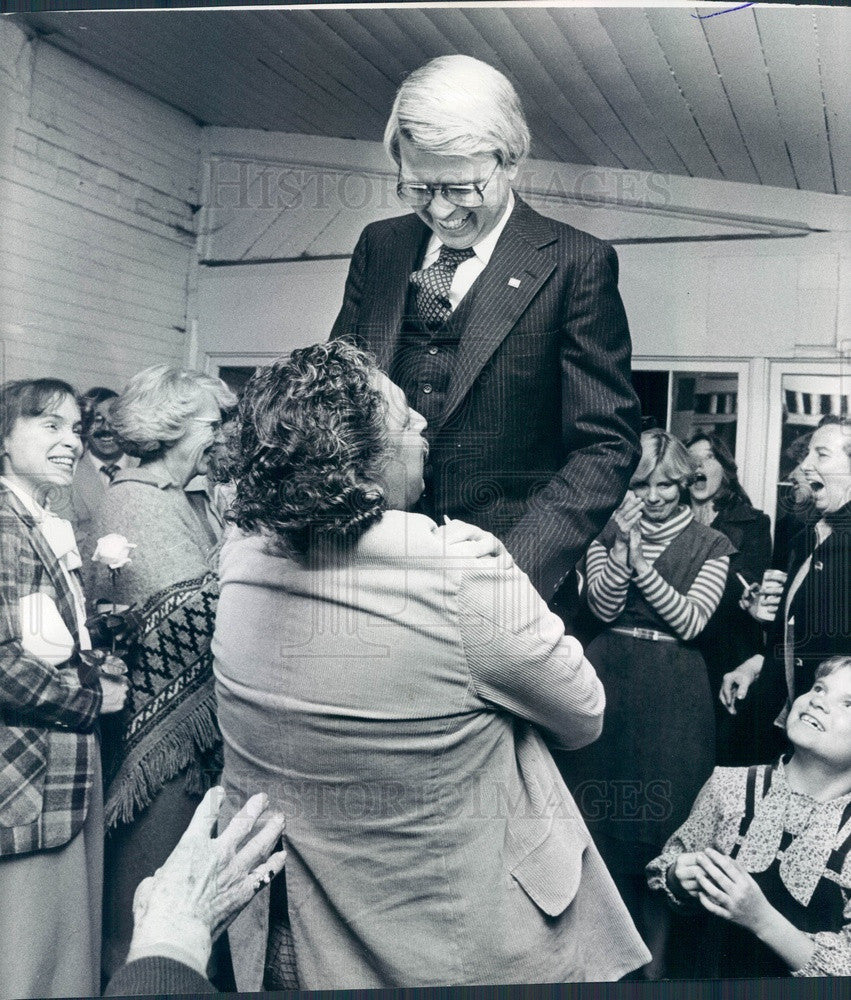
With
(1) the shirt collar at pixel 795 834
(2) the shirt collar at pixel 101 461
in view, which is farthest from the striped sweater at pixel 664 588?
(2) the shirt collar at pixel 101 461

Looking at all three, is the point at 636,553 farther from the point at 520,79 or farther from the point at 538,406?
the point at 520,79

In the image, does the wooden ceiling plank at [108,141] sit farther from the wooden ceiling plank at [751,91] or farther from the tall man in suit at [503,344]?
the wooden ceiling plank at [751,91]

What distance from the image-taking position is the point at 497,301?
8.70 ft

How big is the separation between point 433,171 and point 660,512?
109 cm

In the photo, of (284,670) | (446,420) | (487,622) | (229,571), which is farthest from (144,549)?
(487,622)

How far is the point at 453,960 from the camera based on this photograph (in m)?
2.42

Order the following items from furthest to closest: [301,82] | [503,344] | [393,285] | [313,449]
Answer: [301,82]
[393,285]
[503,344]
[313,449]

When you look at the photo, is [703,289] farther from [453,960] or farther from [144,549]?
[453,960]

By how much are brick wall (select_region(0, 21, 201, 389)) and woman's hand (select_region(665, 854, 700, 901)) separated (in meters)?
1.93

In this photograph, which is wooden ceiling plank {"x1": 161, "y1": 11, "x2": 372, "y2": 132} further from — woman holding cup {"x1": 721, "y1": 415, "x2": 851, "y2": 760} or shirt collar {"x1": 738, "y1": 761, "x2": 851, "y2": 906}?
shirt collar {"x1": 738, "y1": 761, "x2": 851, "y2": 906}

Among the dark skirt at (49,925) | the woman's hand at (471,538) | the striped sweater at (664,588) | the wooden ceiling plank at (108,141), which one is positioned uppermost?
the wooden ceiling plank at (108,141)

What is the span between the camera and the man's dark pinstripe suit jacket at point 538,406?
2.64 m

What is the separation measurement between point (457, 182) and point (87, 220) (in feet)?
3.30

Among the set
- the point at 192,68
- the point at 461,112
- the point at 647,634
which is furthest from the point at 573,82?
the point at 647,634
